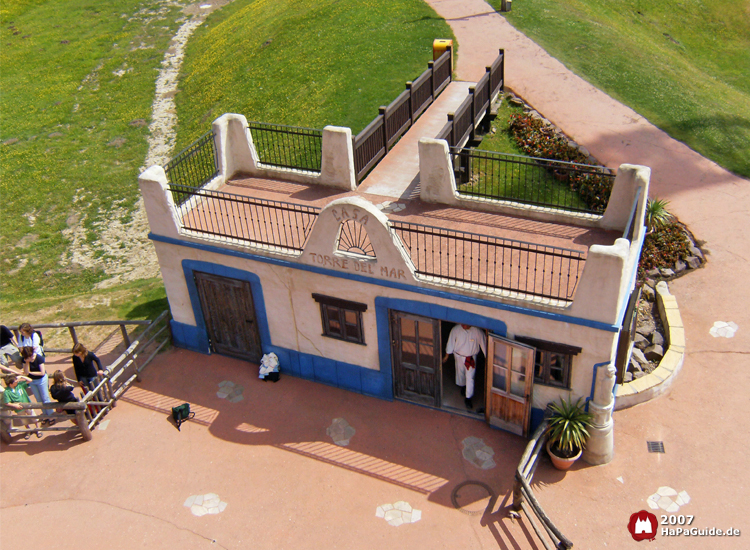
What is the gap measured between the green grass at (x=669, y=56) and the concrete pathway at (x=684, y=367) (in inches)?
39.4

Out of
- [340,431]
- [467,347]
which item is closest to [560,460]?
[467,347]

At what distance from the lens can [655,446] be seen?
40.5 feet

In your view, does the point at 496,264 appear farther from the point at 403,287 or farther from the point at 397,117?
the point at 397,117

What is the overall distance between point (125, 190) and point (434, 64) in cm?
1238

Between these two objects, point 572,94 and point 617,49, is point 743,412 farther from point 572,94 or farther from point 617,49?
point 617,49

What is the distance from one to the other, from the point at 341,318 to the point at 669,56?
70.8ft

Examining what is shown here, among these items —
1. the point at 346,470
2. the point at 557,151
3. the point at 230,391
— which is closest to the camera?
the point at 346,470

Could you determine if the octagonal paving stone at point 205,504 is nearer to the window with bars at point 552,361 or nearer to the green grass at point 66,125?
the window with bars at point 552,361

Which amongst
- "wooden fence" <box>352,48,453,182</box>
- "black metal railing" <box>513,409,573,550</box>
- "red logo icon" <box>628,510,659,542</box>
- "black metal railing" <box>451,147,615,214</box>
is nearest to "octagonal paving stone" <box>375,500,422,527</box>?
"black metal railing" <box>513,409,573,550</box>

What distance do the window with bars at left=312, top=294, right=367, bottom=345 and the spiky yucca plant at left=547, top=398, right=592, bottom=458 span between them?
3898mm

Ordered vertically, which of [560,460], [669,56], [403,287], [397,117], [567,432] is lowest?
[560,460]

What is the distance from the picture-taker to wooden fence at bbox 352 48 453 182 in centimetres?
1617

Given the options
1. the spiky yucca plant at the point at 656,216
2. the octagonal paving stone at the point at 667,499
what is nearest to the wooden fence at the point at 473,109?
the spiky yucca plant at the point at 656,216

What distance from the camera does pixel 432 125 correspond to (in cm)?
1852
